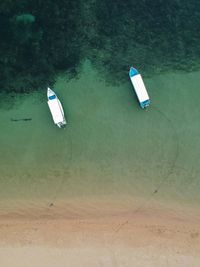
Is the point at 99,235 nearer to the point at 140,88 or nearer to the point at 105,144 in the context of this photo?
the point at 105,144

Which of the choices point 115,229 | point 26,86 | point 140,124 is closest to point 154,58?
point 140,124

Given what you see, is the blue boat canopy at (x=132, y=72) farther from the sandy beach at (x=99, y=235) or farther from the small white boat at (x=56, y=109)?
the sandy beach at (x=99, y=235)

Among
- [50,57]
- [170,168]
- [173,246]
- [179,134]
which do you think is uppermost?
[50,57]

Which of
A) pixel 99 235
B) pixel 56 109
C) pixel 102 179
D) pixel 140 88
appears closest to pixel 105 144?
pixel 102 179

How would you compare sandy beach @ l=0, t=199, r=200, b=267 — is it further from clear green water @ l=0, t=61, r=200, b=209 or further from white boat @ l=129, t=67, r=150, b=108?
white boat @ l=129, t=67, r=150, b=108

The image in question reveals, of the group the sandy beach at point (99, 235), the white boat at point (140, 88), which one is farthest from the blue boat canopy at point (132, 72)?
the sandy beach at point (99, 235)

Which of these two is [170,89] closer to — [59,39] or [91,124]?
[91,124]

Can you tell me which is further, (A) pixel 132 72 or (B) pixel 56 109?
(A) pixel 132 72
